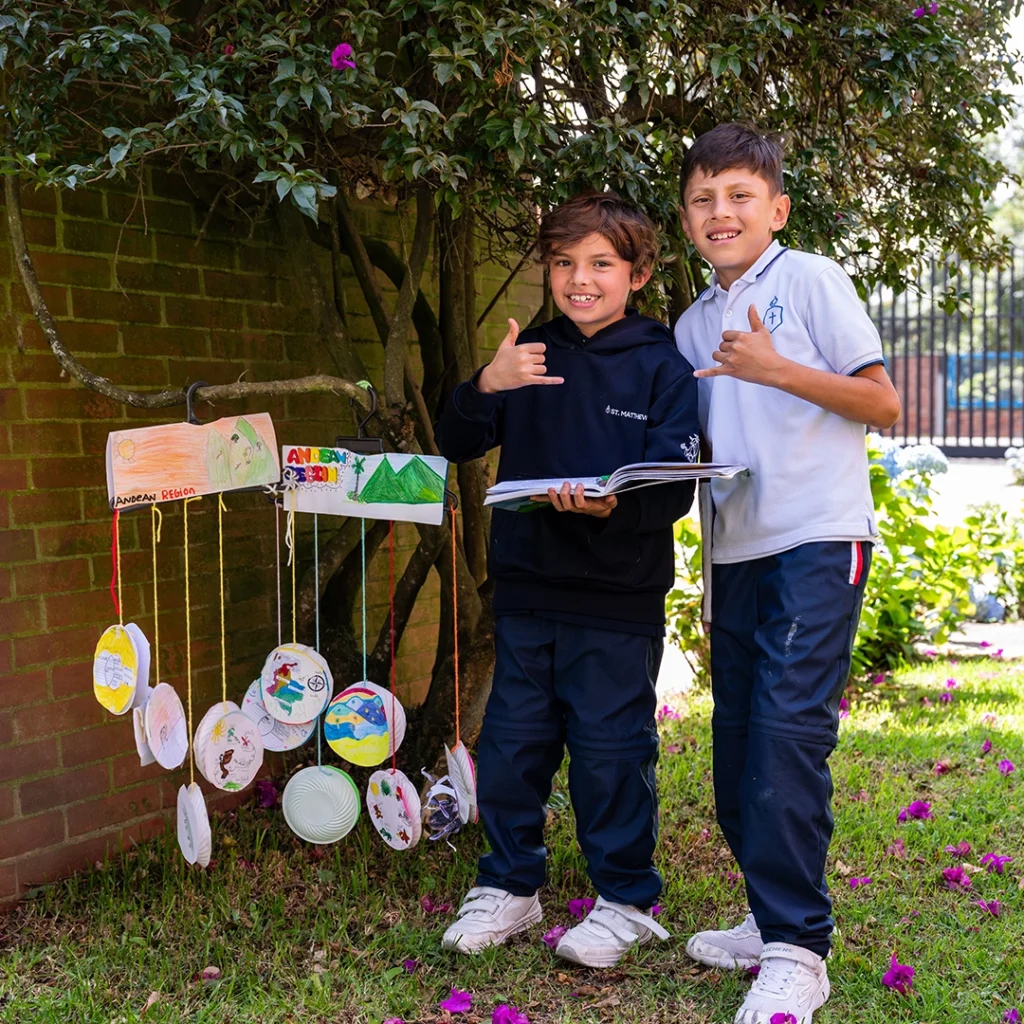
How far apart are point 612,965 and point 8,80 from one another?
2.58 metres

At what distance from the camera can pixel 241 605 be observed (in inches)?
148

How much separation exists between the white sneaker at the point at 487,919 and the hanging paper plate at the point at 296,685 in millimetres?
591

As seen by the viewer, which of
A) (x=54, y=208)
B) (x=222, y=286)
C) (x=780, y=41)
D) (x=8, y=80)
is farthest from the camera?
(x=222, y=286)

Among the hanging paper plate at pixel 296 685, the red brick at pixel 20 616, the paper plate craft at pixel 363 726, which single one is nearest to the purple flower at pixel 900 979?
the paper plate craft at pixel 363 726

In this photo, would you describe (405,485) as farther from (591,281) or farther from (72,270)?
(72,270)

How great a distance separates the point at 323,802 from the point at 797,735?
119 cm

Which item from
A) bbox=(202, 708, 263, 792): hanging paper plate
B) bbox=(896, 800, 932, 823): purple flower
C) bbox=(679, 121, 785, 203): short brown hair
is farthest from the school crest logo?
bbox=(896, 800, 932, 823): purple flower

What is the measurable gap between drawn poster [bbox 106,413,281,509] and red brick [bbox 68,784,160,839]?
1.04m

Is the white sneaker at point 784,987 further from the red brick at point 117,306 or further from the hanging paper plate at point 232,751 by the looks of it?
the red brick at point 117,306

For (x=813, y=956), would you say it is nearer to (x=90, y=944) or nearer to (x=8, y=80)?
(x=90, y=944)

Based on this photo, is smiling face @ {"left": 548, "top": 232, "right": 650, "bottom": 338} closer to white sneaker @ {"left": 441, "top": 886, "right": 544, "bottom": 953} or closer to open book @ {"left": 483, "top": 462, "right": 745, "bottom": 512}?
open book @ {"left": 483, "top": 462, "right": 745, "bottom": 512}

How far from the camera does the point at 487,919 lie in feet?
9.25

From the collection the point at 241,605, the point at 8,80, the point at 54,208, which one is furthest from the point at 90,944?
the point at 8,80

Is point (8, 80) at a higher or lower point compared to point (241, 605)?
higher
